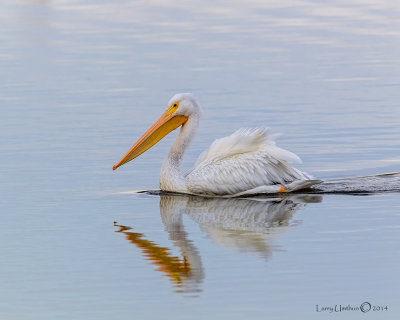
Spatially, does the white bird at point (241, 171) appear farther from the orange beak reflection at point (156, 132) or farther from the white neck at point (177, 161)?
the orange beak reflection at point (156, 132)

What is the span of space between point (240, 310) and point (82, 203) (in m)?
3.17

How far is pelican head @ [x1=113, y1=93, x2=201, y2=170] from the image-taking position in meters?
9.98

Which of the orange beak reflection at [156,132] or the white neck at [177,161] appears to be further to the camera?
the orange beak reflection at [156,132]

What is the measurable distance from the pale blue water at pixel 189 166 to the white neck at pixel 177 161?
0.21 m

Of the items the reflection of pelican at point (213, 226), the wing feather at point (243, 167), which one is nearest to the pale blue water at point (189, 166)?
the reflection of pelican at point (213, 226)

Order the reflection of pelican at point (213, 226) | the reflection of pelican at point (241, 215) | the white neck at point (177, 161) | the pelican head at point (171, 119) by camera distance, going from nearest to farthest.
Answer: the reflection of pelican at point (213, 226) → the reflection of pelican at point (241, 215) → the white neck at point (177, 161) → the pelican head at point (171, 119)

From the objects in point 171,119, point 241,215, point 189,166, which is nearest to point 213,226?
point 241,215

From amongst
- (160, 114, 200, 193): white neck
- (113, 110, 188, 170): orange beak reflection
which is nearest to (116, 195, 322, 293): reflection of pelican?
(160, 114, 200, 193): white neck

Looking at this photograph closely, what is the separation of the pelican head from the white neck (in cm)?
5

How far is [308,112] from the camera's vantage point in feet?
40.6

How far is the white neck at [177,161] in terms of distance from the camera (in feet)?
31.2

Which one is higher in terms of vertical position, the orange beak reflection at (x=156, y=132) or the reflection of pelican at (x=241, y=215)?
the orange beak reflection at (x=156, y=132)

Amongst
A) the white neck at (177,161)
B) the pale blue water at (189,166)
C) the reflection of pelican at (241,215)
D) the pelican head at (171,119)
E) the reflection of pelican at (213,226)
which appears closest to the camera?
the pale blue water at (189,166)

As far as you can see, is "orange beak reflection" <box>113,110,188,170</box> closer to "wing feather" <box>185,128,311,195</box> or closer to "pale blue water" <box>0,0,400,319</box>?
"pale blue water" <box>0,0,400,319</box>
